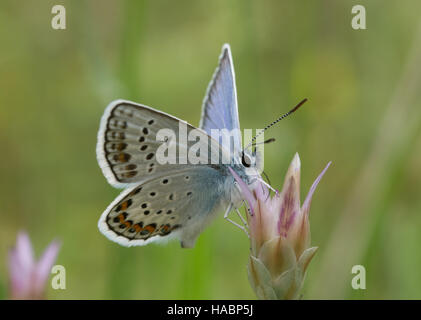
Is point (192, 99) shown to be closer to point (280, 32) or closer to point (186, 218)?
point (280, 32)

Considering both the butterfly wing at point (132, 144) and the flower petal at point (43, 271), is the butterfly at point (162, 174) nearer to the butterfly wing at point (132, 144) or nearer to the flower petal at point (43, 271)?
the butterfly wing at point (132, 144)

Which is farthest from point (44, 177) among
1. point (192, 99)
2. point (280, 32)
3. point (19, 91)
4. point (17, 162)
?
point (280, 32)

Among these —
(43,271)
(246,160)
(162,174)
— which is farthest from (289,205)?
(43,271)

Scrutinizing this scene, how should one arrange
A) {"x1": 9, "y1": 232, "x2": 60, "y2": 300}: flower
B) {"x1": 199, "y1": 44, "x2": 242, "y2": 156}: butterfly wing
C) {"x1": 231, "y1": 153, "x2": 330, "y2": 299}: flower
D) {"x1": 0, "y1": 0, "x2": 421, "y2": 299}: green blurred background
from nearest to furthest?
{"x1": 231, "y1": 153, "x2": 330, "y2": 299}: flower
{"x1": 9, "y1": 232, "x2": 60, "y2": 300}: flower
{"x1": 199, "y1": 44, "x2": 242, "y2": 156}: butterfly wing
{"x1": 0, "y1": 0, "x2": 421, "y2": 299}: green blurred background

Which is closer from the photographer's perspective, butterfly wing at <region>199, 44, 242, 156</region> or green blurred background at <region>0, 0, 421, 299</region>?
butterfly wing at <region>199, 44, 242, 156</region>

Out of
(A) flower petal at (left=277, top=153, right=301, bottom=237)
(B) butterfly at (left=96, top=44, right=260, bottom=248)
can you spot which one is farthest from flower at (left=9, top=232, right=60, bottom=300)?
(A) flower petal at (left=277, top=153, right=301, bottom=237)

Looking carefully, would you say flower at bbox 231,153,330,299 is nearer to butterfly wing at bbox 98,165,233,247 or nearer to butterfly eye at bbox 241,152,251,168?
butterfly eye at bbox 241,152,251,168

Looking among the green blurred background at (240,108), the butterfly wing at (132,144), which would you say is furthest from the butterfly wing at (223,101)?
the green blurred background at (240,108)
